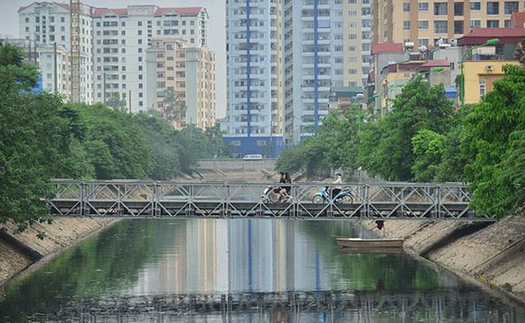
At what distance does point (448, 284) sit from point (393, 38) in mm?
133720

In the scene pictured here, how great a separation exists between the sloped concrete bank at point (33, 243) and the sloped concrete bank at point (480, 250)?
74.3ft

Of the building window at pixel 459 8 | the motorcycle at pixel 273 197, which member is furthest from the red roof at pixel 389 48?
the motorcycle at pixel 273 197

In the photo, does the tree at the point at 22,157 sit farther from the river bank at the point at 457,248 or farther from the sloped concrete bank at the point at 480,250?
the sloped concrete bank at the point at 480,250

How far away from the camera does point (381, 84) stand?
180750mm

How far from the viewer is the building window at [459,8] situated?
19112 cm

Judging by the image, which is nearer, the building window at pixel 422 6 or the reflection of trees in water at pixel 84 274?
the reflection of trees in water at pixel 84 274

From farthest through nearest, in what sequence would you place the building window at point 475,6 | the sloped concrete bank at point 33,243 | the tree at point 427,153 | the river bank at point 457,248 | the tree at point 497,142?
1. the building window at point 475,6
2. the tree at point 427,153
3. the sloped concrete bank at point 33,243
4. the river bank at point 457,248
5. the tree at point 497,142

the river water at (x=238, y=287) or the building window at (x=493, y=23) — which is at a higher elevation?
the building window at (x=493, y=23)

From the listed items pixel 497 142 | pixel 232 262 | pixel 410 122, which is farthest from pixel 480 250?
pixel 410 122

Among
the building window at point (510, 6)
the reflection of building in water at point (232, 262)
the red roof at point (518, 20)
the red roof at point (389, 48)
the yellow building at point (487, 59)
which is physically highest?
the building window at point (510, 6)

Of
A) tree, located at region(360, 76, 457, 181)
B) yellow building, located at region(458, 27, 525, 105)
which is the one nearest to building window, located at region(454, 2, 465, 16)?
yellow building, located at region(458, 27, 525, 105)

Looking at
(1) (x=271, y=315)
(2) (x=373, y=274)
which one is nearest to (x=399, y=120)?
(2) (x=373, y=274)

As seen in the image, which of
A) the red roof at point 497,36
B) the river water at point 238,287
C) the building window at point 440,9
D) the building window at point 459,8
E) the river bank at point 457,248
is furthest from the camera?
the building window at point 440,9

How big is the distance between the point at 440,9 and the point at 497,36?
213ft
